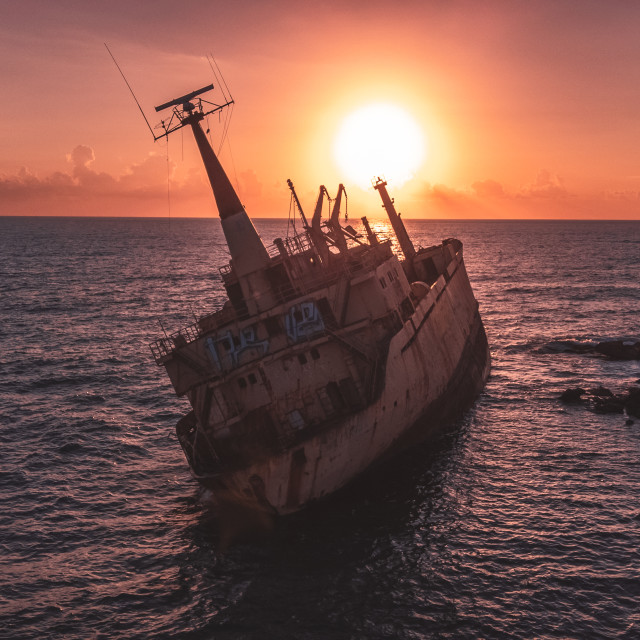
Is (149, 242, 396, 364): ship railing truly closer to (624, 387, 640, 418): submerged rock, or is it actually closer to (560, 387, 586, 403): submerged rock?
(560, 387, 586, 403): submerged rock

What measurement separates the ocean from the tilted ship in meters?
2.26

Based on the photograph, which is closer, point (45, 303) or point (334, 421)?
point (334, 421)

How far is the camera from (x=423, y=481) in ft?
86.6

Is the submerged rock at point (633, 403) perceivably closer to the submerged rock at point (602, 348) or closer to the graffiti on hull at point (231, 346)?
the submerged rock at point (602, 348)

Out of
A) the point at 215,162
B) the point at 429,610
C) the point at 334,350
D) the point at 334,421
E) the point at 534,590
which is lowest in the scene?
the point at 534,590

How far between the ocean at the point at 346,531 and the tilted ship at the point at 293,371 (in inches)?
88.9

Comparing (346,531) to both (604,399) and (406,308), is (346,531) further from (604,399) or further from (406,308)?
(604,399)

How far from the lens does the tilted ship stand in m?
23.0

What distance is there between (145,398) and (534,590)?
28.5m

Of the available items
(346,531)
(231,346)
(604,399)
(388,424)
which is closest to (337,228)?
(231,346)

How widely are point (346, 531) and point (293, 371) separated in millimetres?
6788

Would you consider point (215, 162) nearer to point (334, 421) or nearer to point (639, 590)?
point (334, 421)

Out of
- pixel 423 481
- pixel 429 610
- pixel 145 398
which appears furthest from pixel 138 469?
pixel 429 610

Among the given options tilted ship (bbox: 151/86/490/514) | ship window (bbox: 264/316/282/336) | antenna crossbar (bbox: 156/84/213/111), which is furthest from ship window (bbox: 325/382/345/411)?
antenna crossbar (bbox: 156/84/213/111)
